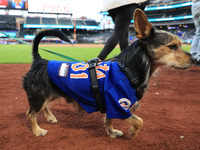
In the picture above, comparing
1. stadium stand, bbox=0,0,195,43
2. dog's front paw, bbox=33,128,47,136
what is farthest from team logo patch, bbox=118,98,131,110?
stadium stand, bbox=0,0,195,43

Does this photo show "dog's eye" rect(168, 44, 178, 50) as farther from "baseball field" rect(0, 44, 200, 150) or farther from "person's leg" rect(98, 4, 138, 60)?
"person's leg" rect(98, 4, 138, 60)

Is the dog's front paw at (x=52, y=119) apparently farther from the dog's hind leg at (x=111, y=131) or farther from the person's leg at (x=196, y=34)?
the person's leg at (x=196, y=34)

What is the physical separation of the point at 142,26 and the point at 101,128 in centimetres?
147

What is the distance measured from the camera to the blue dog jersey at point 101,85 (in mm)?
1822

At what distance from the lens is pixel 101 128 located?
7.80 feet

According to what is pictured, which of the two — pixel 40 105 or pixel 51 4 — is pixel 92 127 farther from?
pixel 51 4

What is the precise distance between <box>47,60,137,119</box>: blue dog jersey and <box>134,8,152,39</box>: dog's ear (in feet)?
1.44

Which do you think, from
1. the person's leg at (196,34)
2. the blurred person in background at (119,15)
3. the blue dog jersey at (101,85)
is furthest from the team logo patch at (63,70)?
the person's leg at (196,34)

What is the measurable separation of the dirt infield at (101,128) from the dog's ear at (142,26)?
2.66 ft

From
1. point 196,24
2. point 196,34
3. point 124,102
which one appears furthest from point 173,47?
point 196,34

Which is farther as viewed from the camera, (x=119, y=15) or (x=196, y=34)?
(x=196, y=34)

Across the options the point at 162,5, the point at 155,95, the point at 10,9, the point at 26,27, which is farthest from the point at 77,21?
the point at 155,95

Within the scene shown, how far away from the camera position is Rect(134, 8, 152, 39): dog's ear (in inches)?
69.5

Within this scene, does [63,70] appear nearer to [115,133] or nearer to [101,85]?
[101,85]
